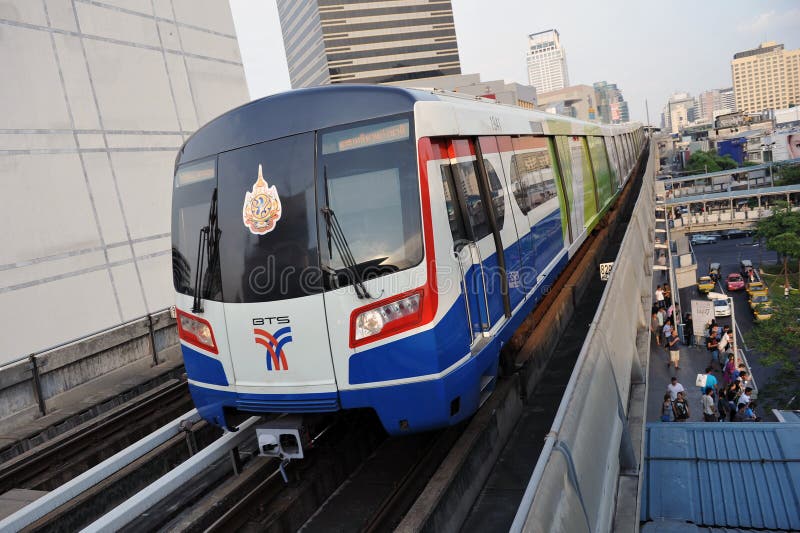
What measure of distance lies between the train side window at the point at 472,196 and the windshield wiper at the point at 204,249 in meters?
2.04

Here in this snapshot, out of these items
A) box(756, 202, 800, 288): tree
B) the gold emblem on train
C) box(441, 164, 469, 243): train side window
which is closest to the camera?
the gold emblem on train

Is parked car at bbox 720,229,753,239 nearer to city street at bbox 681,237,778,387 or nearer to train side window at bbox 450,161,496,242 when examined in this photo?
city street at bbox 681,237,778,387

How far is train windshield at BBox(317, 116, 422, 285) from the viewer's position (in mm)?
4379

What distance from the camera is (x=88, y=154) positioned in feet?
43.3

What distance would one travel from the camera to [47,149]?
12.3 meters

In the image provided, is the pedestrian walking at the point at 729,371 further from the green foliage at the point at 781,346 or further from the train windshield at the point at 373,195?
the train windshield at the point at 373,195

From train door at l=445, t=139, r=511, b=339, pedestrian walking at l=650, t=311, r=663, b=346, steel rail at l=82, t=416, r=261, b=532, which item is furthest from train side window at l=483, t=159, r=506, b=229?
pedestrian walking at l=650, t=311, r=663, b=346

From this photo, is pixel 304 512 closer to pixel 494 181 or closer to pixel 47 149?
pixel 494 181

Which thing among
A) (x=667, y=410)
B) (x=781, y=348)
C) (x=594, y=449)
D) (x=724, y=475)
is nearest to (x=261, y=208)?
(x=594, y=449)

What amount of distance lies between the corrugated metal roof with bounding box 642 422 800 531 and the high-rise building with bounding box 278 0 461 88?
296ft

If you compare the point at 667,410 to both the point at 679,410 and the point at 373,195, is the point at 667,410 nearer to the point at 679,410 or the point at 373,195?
the point at 679,410

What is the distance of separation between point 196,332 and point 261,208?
51.8 inches

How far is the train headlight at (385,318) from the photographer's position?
431 centimetres

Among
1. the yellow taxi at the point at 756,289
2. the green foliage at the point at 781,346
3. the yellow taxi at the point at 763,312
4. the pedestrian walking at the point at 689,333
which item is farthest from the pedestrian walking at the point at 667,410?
the yellow taxi at the point at 756,289
